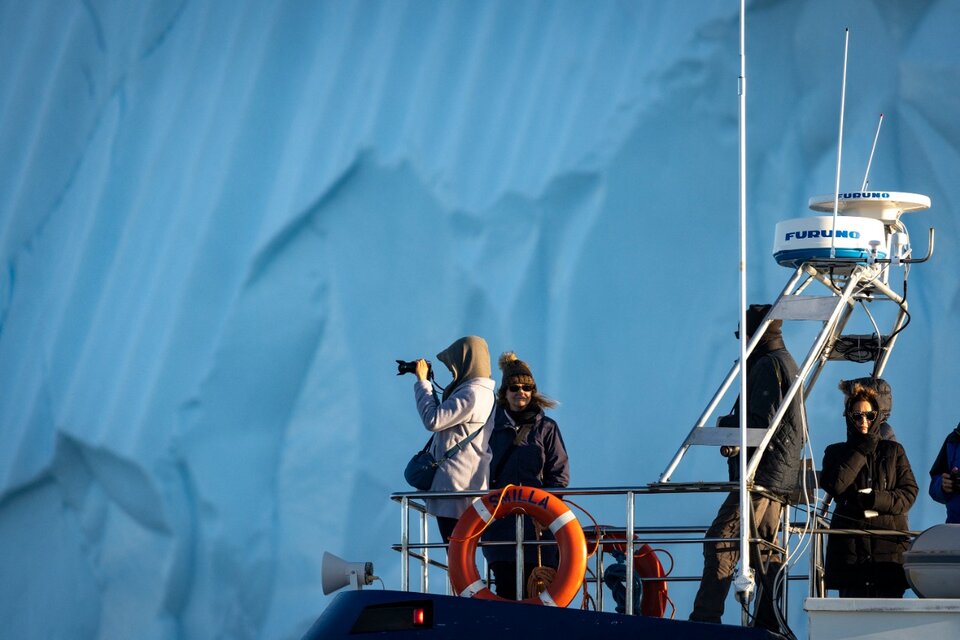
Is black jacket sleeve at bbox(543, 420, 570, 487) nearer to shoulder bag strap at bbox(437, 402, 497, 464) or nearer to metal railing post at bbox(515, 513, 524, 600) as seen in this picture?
shoulder bag strap at bbox(437, 402, 497, 464)

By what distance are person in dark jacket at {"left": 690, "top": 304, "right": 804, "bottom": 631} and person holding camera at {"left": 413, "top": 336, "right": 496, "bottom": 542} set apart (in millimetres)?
816

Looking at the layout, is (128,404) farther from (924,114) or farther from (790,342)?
(924,114)

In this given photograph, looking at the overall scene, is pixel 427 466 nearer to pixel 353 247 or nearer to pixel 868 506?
pixel 868 506

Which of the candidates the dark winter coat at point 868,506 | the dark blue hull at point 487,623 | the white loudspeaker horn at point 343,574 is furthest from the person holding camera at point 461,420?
the dark winter coat at point 868,506

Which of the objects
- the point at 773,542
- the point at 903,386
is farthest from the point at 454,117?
the point at 773,542

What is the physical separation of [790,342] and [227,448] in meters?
4.47

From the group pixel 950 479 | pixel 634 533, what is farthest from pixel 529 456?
pixel 950 479

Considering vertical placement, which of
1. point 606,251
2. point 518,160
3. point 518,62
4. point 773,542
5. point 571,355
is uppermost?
point 518,62

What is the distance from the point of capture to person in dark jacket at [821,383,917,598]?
5008mm

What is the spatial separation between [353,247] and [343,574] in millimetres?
7986

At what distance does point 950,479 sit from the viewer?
5.11 meters

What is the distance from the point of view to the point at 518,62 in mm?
13078

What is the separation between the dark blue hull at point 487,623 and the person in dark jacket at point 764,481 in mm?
390

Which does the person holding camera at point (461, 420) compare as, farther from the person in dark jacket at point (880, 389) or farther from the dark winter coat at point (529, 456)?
the person in dark jacket at point (880, 389)
